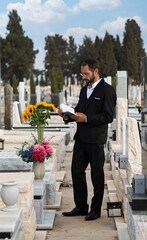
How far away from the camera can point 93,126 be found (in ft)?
17.2

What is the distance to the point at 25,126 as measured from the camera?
14250 millimetres

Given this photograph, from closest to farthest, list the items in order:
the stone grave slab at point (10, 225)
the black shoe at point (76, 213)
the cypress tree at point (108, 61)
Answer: the stone grave slab at point (10, 225), the black shoe at point (76, 213), the cypress tree at point (108, 61)

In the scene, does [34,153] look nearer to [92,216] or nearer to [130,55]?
[92,216]

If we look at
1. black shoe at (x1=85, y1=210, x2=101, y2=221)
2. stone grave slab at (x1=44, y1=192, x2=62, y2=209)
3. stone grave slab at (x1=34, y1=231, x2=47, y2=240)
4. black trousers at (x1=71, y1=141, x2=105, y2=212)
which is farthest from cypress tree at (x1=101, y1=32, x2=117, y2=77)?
stone grave slab at (x1=34, y1=231, x2=47, y2=240)

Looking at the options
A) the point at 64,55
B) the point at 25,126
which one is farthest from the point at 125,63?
the point at 25,126

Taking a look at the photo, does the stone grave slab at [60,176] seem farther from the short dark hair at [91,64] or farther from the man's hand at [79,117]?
the short dark hair at [91,64]

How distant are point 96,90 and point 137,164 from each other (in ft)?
3.59

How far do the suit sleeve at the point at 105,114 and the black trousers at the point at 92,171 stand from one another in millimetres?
267

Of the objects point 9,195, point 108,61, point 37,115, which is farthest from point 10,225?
point 108,61

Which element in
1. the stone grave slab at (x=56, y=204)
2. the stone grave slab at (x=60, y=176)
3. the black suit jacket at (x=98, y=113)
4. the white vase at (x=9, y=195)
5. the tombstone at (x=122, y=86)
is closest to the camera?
the white vase at (x=9, y=195)

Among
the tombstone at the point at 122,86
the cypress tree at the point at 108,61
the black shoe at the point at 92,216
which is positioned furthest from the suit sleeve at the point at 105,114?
the cypress tree at the point at 108,61

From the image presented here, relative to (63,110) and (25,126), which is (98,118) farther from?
(25,126)

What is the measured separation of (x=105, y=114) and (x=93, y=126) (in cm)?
19

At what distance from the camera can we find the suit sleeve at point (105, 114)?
5.16 metres
